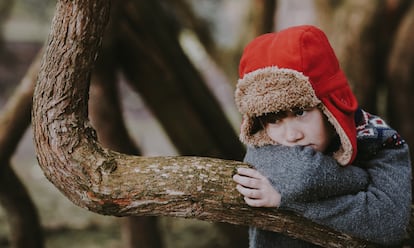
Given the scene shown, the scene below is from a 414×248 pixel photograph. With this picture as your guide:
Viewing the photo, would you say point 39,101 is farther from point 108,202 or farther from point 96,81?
point 96,81

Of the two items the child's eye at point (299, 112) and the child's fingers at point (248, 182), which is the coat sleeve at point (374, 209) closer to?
the child's fingers at point (248, 182)

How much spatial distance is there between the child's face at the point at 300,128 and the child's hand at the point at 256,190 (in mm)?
114

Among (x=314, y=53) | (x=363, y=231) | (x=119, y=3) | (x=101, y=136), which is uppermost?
(x=119, y=3)

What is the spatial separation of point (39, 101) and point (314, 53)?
2.12ft

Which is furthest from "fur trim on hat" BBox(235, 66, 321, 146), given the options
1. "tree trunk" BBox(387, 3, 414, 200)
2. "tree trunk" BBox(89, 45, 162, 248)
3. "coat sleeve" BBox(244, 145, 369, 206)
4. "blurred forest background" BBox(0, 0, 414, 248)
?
"tree trunk" BBox(387, 3, 414, 200)

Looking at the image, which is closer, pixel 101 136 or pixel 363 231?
pixel 363 231

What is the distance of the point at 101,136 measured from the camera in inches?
114

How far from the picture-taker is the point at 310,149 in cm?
132

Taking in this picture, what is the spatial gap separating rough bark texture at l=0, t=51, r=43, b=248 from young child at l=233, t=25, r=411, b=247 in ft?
4.54

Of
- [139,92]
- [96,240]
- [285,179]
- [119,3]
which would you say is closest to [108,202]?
[285,179]

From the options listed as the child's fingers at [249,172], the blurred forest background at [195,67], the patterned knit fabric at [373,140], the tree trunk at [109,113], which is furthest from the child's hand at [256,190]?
the tree trunk at [109,113]

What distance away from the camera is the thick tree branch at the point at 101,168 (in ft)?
4.35

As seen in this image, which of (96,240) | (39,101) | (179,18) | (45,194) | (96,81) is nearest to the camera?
(39,101)

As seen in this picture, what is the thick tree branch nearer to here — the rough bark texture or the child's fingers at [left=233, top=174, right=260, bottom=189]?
the child's fingers at [left=233, top=174, right=260, bottom=189]
